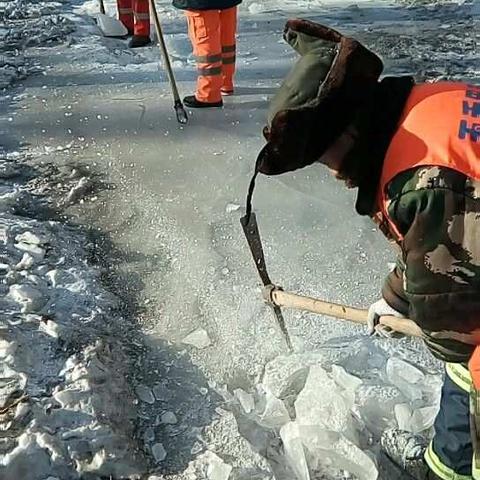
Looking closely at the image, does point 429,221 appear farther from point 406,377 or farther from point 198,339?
point 198,339

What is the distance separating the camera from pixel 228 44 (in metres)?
5.79

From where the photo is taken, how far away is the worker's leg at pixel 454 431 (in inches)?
96.5

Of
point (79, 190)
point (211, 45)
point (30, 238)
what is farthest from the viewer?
point (211, 45)

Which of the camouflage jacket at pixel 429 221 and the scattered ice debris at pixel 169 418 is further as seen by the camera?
the scattered ice debris at pixel 169 418

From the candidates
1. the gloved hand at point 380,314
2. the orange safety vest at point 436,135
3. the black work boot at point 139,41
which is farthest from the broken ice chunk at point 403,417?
the black work boot at point 139,41

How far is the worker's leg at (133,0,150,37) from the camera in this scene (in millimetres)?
7102

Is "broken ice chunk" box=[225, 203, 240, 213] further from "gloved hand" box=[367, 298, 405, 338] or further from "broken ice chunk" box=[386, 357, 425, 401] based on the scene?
"gloved hand" box=[367, 298, 405, 338]

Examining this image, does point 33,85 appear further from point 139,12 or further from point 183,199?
point 183,199

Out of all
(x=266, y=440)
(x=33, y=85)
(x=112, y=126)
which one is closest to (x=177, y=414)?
(x=266, y=440)

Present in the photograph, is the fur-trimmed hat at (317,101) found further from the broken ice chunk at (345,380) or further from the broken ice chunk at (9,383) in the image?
the broken ice chunk at (9,383)

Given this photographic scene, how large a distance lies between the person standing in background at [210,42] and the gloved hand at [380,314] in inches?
130

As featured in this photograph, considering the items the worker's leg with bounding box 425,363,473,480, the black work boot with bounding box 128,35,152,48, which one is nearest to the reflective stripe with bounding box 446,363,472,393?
the worker's leg with bounding box 425,363,473,480

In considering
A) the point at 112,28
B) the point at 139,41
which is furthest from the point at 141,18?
the point at 112,28

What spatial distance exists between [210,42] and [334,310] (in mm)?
3166
